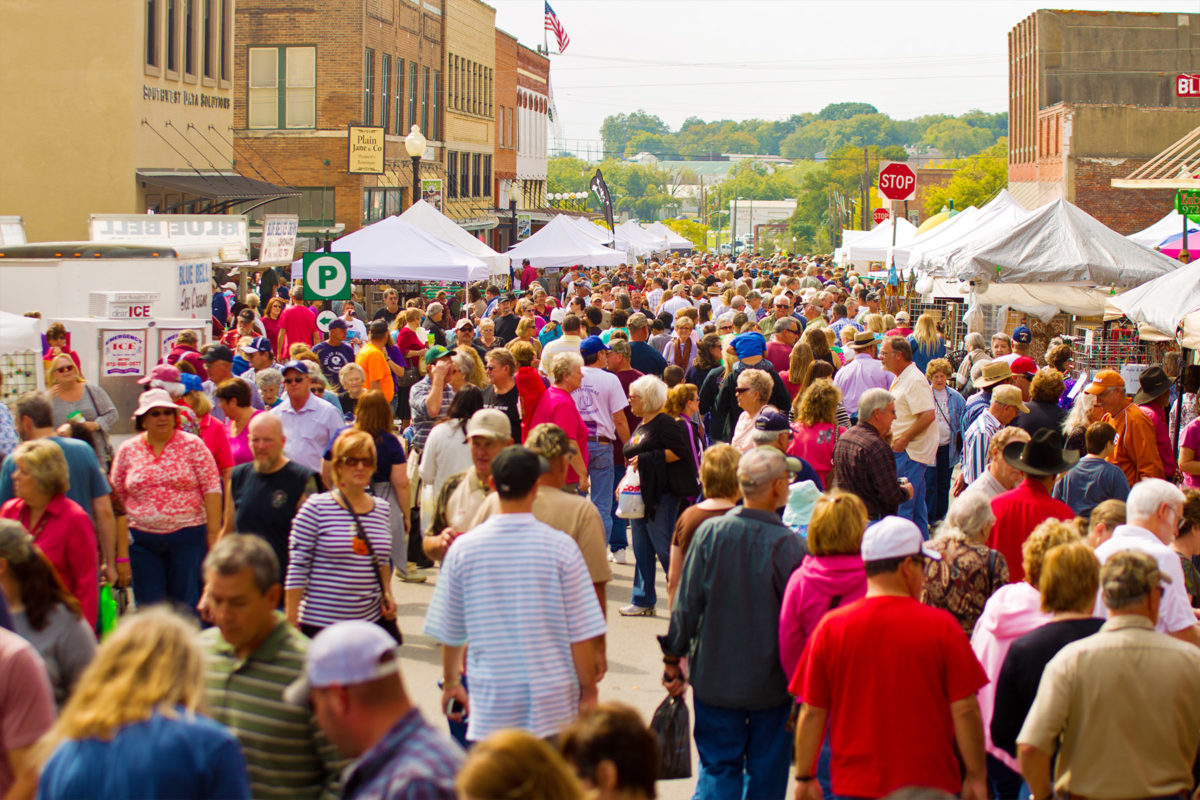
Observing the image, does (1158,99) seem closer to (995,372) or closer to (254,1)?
(254,1)

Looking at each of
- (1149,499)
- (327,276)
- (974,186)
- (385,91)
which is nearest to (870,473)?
(1149,499)

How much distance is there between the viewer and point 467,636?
521cm

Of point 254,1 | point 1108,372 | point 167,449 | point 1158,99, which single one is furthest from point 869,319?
point 1158,99

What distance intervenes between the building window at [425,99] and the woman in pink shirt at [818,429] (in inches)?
1671

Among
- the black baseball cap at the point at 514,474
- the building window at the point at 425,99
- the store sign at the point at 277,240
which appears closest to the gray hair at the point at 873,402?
the black baseball cap at the point at 514,474

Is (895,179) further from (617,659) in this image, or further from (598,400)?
(617,659)

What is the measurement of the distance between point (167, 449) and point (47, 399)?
78 centimetres

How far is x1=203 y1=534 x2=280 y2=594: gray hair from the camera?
425 centimetres

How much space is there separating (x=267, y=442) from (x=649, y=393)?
3018mm

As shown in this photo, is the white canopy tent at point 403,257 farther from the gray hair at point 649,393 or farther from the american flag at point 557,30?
the american flag at point 557,30

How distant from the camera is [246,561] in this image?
426 cm

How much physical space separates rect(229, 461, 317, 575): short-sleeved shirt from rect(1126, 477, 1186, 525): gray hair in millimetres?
4177

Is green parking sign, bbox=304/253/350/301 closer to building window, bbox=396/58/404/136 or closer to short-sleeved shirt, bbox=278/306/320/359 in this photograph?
short-sleeved shirt, bbox=278/306/320/359

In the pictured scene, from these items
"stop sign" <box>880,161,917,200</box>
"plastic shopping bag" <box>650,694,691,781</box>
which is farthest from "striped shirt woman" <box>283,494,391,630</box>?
"stop sign" <box>880,161,917,200</box>
